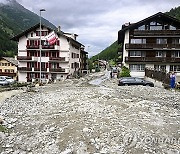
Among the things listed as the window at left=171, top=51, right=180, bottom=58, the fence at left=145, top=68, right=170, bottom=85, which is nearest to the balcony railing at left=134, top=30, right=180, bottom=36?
the window at left=171, top=51, right=180, bottom=58

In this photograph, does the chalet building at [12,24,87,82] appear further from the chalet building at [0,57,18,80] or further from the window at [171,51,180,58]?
the window at [171,51,180,58]

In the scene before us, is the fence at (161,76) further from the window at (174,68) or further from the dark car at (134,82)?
the window at (174,68)

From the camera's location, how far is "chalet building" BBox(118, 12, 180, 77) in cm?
5003

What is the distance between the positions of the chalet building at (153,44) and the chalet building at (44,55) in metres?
14.5

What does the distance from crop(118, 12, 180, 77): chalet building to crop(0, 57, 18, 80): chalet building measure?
4389 centimetres

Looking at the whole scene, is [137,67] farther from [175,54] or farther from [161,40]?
[175,54]

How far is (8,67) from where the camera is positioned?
83125mm

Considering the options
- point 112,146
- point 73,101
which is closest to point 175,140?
point 112,146

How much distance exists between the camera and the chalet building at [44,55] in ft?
Result: 190

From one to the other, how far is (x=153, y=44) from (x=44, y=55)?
24.9 meters

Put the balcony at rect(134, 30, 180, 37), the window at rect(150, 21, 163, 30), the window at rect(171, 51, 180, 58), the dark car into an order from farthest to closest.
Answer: the window at rect(171, 51, 180, 58) → the window at rect(150, 21, 163, 30) → the balcony at rect(134, 30, 180, 37) → the dark car

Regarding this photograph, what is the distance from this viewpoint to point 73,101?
20.1 meters

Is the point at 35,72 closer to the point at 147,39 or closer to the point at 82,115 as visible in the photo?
the point at 147,39

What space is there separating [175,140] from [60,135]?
5539 millimetres
